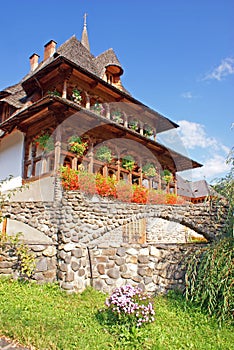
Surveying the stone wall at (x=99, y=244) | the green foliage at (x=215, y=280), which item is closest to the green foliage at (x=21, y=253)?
the stone wall at (x=99, y=244)

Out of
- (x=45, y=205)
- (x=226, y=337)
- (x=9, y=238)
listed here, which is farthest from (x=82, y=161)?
(x=226, y=337)

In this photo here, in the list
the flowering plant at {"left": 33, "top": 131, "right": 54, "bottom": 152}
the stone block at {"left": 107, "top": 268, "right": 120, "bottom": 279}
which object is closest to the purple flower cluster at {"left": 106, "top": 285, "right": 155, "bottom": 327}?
the stone block at {"left": 107, "top": 268, "right": 120, "bottom": 279}

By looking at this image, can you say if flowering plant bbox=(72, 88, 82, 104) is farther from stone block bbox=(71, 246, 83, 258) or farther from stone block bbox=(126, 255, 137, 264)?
stone block bbox=(126, 255, 137, 264)

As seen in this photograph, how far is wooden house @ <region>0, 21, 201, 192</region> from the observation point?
8789 millimetres

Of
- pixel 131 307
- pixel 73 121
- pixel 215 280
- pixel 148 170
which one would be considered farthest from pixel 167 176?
pixel 131 307

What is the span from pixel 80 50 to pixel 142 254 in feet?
31.0

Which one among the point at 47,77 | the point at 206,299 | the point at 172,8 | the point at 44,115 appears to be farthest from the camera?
the point at 47,77

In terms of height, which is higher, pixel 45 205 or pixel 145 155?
pixel 145 155

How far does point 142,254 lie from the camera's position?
4.99 m

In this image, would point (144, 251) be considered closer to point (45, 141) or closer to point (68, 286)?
point (68, 286)

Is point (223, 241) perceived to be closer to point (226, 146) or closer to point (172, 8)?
point (226, 146)

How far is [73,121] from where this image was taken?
29.9 feet

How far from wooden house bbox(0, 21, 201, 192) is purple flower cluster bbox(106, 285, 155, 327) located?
5.05m

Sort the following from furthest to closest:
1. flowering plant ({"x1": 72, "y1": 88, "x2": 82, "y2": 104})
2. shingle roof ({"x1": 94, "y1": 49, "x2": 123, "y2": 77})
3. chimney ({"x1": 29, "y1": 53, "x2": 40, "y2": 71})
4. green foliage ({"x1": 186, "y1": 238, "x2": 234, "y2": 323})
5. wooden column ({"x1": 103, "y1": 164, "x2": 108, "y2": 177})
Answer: chimney ({"x1": 29, "y1": 53, "x2": 40, "y2": 71}) → shingle roof ({"x1": 94, "y1": 49, "x2": 123, "y2": 77}) → wooden column ({"x1": 103, "y1": 164, "x2": 108, "y2": 177}) → flowering plant ({"x1": 72, "y1": 88, "x2": 82, "y2": 104}) → green foliage ({"x1": 186, "y1": 238, "x2": 234, "y2": 323})
